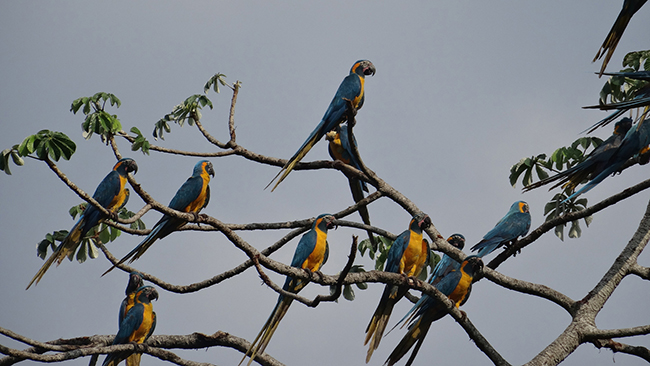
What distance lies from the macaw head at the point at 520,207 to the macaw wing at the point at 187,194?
12.5 ft

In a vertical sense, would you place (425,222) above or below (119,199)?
below

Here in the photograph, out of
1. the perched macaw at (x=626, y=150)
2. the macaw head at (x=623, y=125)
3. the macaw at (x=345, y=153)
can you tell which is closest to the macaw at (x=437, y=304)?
the perched macaw at (x=626, y=150)

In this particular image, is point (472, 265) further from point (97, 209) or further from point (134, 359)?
point (97, 209)

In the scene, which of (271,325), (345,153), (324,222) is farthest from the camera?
(345,153)

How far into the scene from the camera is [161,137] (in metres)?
5.88

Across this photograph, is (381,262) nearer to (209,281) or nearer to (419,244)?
(419,244)

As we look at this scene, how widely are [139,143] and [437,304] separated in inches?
127

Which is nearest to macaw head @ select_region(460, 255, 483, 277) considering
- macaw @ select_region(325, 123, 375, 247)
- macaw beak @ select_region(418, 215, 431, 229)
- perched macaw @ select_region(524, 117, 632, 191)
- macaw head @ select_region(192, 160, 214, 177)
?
macaw beak @ select_region(418, 215, 431, 229)

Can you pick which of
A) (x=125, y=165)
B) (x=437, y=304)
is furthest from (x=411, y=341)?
(x=125, y=165)

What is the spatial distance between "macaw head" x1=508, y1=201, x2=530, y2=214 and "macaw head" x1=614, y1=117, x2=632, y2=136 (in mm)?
1343

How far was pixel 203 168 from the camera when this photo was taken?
20.5 ft

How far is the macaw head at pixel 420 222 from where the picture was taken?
515 cm

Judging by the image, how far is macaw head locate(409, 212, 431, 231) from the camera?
515 cm

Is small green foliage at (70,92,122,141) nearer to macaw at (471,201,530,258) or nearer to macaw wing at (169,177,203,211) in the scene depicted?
macaw wing at (169,177,203,211)
